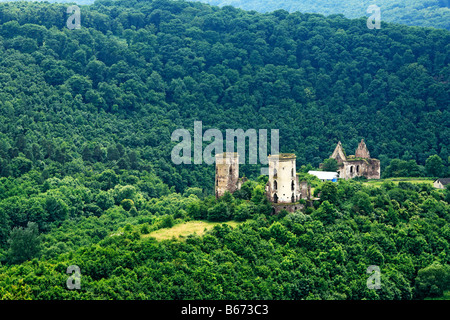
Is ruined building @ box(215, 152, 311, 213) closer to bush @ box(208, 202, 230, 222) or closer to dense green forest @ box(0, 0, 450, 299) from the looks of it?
dense green forest @ box(0, 0, 450, 299)

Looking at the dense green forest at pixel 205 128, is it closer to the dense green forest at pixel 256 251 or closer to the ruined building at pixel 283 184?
the dense green forest at pixel 256 251

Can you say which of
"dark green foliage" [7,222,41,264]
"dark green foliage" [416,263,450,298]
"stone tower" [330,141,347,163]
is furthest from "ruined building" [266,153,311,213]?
"dark green foliage" [7,222,41,264]

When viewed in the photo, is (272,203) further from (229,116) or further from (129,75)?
(129,75)

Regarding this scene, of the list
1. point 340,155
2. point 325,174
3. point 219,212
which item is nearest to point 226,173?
point 219,212

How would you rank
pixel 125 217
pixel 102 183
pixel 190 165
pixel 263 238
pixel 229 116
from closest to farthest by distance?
1. pixel 263 238
2. pixel 125 217
3. pixel 102 183
4. pixel 190 165
5. pixel 229 116

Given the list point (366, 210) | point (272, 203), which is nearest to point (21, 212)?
point (272, 203)

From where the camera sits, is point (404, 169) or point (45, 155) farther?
point (45, 155)

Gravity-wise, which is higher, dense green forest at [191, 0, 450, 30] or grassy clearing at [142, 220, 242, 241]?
dense green forest at [191, 0, 450, 30]

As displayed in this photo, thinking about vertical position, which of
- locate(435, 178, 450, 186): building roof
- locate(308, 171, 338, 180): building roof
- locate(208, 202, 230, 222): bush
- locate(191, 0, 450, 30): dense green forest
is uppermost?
locate(191, 0, 450, 30): dense green forest
